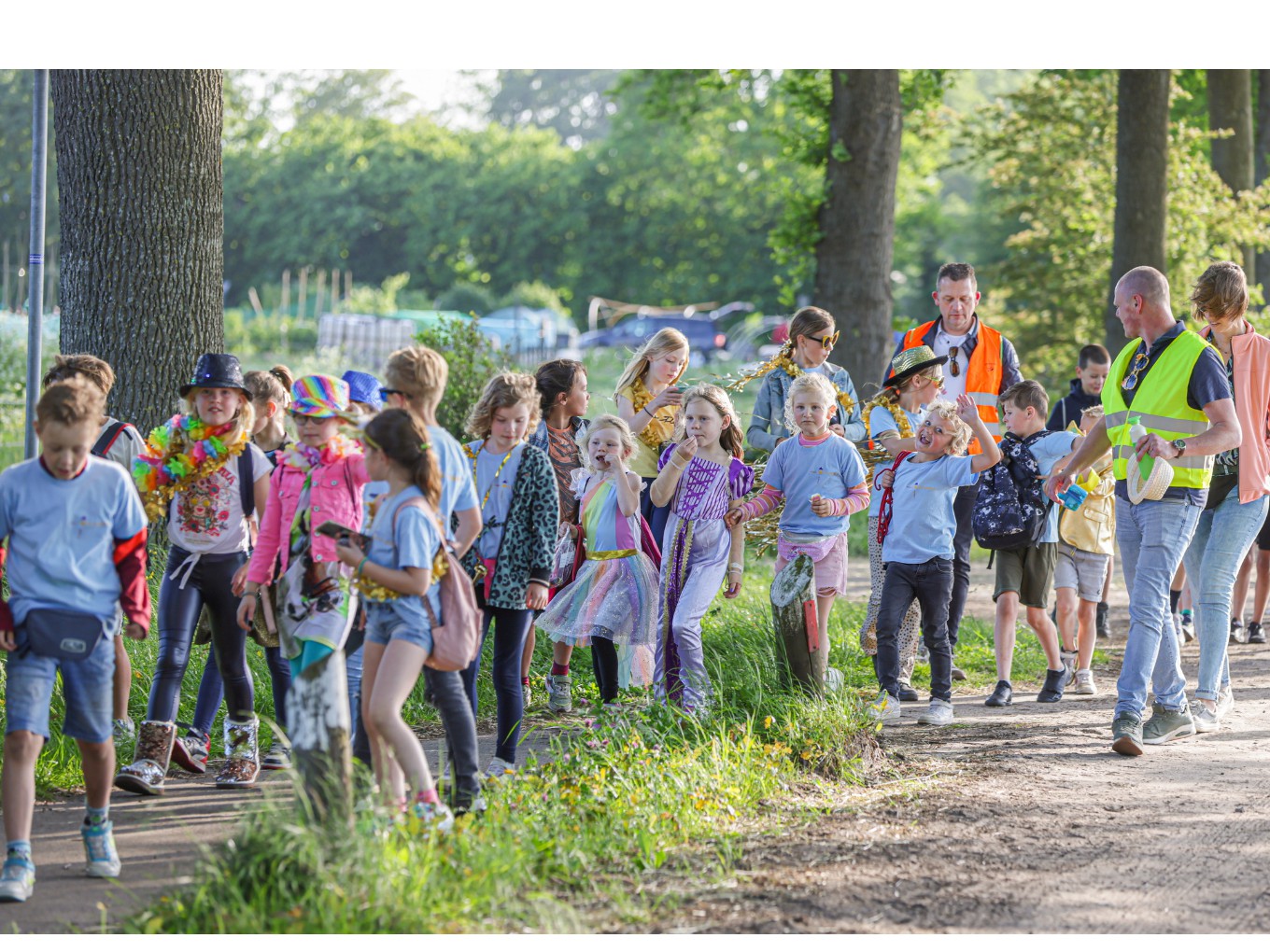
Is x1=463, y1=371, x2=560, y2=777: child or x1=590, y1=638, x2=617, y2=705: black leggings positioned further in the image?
x1=590, y1=638, x2=617, y2=705: black leggings

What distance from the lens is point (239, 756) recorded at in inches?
234

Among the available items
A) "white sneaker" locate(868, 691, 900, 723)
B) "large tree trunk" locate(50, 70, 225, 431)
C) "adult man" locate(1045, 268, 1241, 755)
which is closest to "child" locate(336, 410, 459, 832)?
"white sneaker" locate(868, 691, 900, 723)

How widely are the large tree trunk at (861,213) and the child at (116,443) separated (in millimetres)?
8465

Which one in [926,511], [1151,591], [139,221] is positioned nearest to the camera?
[1151,591]

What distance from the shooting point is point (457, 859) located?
4293 mm

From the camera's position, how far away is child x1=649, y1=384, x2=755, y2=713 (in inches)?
261

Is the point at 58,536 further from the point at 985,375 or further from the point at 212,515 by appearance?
the point at 985,375

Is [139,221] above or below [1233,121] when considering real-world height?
below

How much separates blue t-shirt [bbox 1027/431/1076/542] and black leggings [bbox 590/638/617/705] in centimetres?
260

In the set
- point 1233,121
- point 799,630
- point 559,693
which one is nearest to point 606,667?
point 559,693

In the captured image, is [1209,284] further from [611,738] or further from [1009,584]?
[611,738]

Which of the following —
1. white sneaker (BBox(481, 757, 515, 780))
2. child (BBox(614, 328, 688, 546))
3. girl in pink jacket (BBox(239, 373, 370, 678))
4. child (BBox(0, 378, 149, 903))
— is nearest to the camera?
child (BBox(0, 378, 149, 903))

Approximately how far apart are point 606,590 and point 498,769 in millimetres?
1449

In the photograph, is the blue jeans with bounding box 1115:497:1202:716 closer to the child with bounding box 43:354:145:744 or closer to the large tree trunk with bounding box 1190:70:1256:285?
the child with bounding box 43:354:145:744
